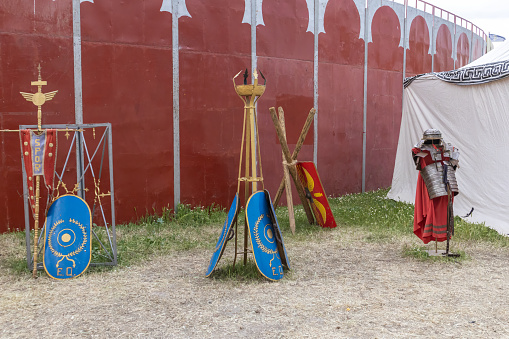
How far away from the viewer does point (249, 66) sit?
843cm

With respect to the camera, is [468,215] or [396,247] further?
[468,215]

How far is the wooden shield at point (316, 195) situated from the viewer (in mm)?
7078

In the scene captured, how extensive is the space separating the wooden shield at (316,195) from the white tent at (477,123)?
2.31 metres

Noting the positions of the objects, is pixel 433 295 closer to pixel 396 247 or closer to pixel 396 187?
pixel 396 247

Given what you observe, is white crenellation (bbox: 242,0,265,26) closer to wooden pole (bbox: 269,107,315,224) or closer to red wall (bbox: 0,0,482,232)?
red wall (bbox: 0,0,482,232)

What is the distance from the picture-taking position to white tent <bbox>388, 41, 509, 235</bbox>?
278 inches

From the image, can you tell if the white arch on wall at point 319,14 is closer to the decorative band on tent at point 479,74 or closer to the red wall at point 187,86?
the red wall at point 187,86

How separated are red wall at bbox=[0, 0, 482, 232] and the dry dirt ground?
216 cm

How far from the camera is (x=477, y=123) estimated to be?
752 centimetres

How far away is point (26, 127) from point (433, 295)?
4.27 m

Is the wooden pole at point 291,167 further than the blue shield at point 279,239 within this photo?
Yes

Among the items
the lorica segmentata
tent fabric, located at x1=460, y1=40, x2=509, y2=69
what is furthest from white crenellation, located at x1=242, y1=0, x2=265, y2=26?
the lorica segmentata

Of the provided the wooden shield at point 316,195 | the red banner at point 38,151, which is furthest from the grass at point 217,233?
the red banner at point 38,151

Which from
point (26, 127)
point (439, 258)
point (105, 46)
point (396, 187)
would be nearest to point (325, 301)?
point (439, 258)
